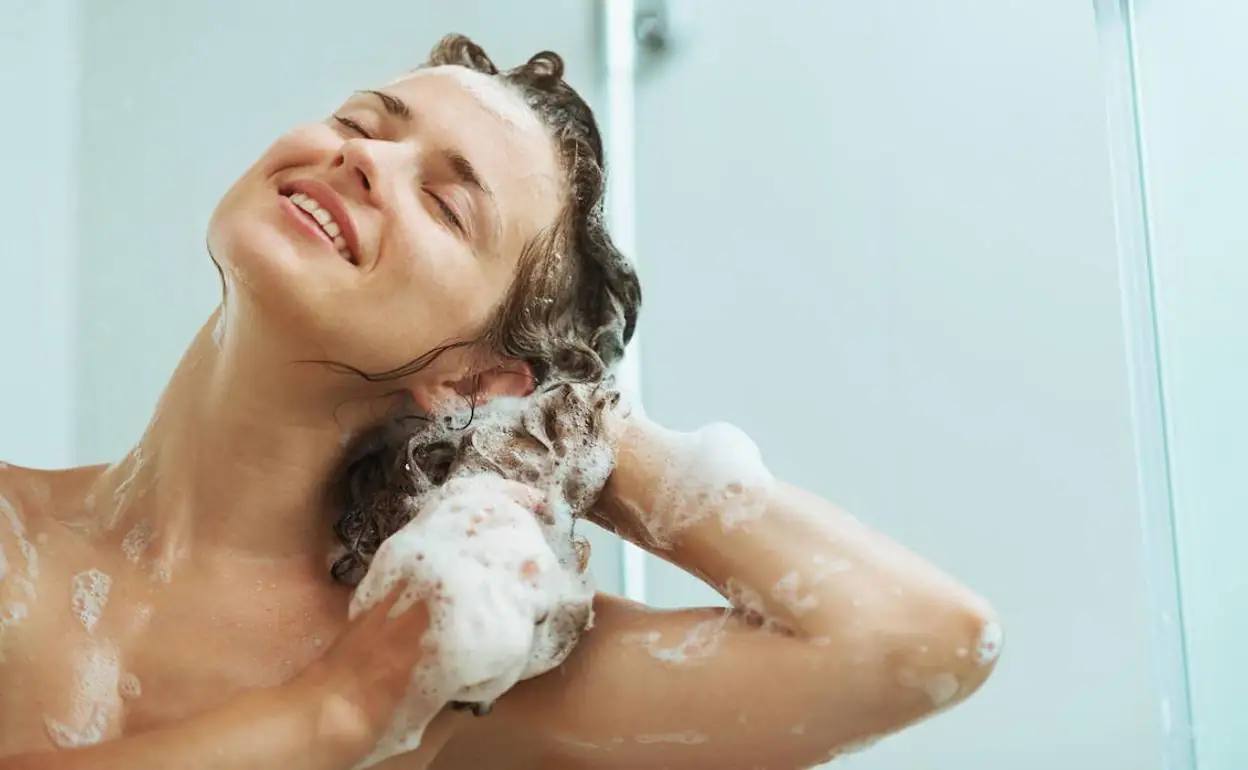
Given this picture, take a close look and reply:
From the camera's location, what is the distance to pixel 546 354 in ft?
3.94

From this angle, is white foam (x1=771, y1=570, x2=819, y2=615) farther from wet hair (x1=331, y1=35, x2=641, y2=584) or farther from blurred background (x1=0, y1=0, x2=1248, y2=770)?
blurred background (x1=0, y1=0, x2=1248, y2=770)

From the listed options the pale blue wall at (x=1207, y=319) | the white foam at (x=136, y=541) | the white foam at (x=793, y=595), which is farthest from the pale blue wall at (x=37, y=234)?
the pale blue wall at (x=1207, y=319)

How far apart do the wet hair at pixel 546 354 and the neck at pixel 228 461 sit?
0.04 m

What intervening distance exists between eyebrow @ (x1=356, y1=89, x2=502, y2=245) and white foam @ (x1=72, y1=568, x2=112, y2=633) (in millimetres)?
459

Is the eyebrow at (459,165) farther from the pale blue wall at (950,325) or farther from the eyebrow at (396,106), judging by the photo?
the pale blue wall at (950,325)

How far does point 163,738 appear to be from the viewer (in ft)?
2.93

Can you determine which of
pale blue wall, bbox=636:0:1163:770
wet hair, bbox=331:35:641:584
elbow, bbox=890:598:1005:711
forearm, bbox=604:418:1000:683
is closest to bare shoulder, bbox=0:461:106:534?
wet hair, bbox=331:35:641:584

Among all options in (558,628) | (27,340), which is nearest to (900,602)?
(558,628)

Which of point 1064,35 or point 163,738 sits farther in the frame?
point 1064,35

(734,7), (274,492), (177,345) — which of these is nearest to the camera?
(274,492)

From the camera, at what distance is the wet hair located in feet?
3.76

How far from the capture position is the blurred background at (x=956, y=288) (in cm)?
156

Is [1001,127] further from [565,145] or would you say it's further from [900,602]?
[900,602]

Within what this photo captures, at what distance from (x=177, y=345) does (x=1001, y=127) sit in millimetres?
1151
